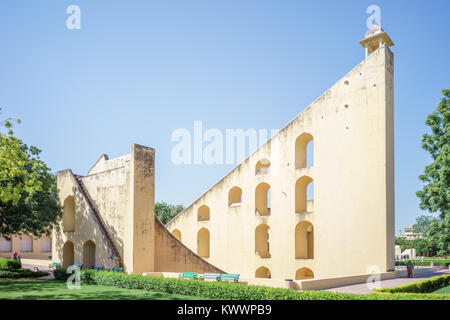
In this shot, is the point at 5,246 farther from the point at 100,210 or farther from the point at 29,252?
the point at 100,210

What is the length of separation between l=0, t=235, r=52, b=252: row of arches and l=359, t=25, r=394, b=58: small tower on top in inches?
1032

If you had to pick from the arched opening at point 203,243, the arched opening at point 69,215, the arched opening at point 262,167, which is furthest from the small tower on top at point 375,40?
the arched opening at point 69,215

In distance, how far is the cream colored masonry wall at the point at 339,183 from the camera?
55.7 ft

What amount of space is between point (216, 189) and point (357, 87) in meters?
9.42

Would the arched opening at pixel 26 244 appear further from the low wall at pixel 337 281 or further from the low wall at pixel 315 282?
the low wall at pixel 337 281

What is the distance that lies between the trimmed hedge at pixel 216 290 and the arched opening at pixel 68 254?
508 cm

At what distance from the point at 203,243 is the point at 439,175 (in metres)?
13.9

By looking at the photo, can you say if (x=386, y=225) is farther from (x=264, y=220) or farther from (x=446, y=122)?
(x=264, y=220)

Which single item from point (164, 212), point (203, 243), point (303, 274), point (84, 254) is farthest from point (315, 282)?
point (164, 212)

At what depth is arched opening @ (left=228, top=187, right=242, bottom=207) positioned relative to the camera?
22703mm

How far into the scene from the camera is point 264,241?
21656 mm

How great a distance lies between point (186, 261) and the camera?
1770 cm

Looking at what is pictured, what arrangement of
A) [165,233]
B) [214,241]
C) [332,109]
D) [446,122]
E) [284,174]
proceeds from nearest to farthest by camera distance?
[446,122]
[165,233]
[332,109]
[284,174]
[214,241]

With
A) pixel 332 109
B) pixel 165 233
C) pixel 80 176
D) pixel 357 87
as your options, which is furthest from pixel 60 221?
pixel 357 87
